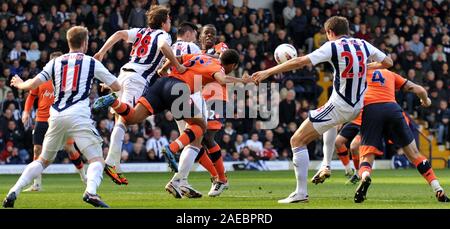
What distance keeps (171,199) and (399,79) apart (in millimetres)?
4021

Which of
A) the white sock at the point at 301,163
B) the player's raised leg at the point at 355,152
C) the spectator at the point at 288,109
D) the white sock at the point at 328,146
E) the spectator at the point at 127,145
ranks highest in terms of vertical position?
the white sock at the point at 301,163

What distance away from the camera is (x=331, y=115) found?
1323 cm

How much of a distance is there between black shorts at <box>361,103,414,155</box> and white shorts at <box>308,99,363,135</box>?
94 cm

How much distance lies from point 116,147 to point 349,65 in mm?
3833

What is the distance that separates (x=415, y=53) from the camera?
33.4 metres

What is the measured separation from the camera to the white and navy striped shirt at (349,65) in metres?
13.1

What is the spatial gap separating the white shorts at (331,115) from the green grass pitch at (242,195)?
3.40 ft

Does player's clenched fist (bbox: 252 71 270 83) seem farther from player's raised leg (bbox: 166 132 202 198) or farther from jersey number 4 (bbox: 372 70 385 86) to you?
jersey number 4 (bbox: 372 70 385 86)

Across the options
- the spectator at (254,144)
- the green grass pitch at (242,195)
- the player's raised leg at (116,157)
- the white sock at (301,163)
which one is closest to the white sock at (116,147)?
the player's raised leg at (116,157)

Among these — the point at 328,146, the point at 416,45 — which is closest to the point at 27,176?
the point at 328,146

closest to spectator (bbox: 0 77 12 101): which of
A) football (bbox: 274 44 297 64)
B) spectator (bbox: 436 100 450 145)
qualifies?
football (bbox: 274 44 297 64)

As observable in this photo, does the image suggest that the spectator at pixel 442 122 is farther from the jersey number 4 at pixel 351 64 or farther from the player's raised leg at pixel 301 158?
the player's raised leg at pixel 301 158
